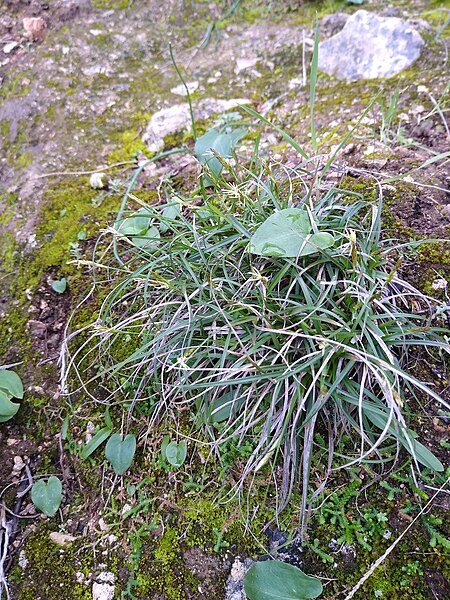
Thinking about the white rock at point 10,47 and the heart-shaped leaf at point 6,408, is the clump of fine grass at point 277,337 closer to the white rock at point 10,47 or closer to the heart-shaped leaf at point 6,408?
the heart-shaped leaf at point 6,408

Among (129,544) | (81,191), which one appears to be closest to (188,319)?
(129,544)

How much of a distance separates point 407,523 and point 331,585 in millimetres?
265

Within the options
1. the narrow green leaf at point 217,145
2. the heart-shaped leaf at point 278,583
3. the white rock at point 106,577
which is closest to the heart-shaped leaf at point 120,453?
the white rock at point 106,577

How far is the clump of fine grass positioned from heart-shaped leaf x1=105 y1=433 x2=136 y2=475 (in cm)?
11

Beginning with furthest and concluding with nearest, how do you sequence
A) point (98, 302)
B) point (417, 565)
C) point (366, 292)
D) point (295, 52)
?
point (295, 52) → point (98, 302) → point (366, 292) → point (417, 565)

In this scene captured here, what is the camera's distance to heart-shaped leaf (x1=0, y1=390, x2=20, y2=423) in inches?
63.1

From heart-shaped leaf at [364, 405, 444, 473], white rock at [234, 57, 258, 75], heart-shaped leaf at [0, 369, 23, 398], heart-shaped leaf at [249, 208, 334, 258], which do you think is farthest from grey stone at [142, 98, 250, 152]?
heart-shaped leaf at [364, 405, 444, 473]

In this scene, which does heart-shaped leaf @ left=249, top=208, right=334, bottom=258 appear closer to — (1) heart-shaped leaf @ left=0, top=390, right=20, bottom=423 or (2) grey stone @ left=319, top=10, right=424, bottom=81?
(1) heart-shaped leaf @ left=0, top=390, right=20, bottom=423

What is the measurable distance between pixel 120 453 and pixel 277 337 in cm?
64

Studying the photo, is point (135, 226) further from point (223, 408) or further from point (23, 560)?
point (23, 560)

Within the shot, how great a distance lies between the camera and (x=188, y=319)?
150 cm

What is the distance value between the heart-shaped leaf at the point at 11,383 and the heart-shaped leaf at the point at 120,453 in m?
0.43

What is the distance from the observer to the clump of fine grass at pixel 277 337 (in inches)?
50.9

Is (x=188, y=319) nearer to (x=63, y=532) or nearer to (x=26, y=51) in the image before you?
(x=63, y=532)
